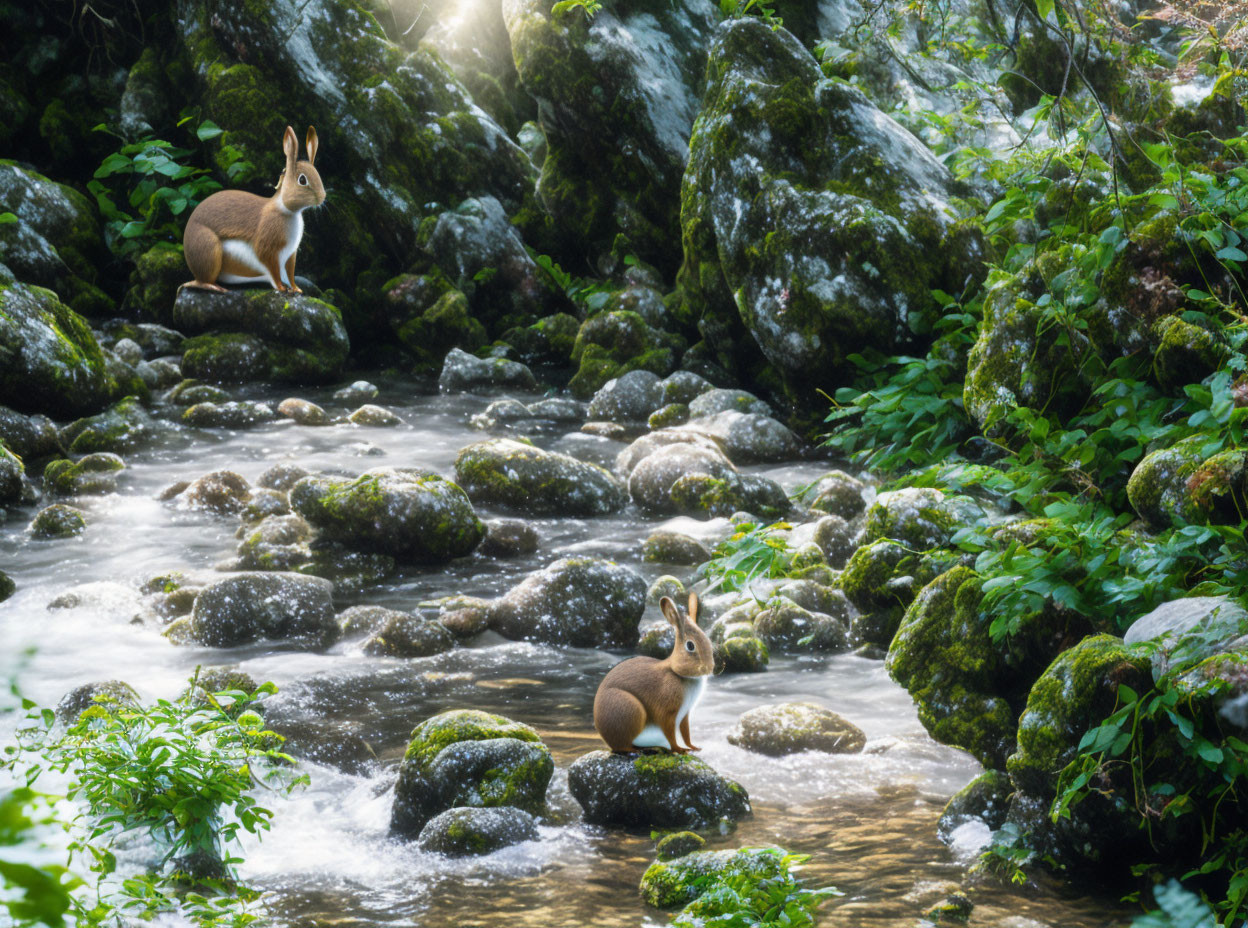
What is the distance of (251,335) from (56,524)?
533cm

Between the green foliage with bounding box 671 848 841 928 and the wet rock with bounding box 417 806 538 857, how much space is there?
4.64 ft

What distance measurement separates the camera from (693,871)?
11.8 ft

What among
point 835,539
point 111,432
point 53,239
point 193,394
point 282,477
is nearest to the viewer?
point 835,539

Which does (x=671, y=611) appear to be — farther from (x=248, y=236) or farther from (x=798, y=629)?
(x=248, y=236)

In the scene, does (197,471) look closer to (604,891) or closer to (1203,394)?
(604,891)

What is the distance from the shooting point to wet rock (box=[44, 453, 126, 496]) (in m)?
9.57

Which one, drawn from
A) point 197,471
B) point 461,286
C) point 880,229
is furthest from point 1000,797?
point 461,286

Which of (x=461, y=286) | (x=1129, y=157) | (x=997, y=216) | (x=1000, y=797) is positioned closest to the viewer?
(x=1000, y=797)

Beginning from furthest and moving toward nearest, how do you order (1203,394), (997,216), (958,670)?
(997,216)
(1203,394)
(958,670)

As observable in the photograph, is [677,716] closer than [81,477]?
Yes

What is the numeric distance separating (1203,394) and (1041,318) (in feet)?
7.47

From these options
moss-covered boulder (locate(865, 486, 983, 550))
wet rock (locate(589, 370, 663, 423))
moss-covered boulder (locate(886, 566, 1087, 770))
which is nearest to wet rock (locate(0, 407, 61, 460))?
wet rock (locate(589, 370, 663, 423))

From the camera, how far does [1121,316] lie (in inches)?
244

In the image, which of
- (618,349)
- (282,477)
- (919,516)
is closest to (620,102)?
(618,349)
